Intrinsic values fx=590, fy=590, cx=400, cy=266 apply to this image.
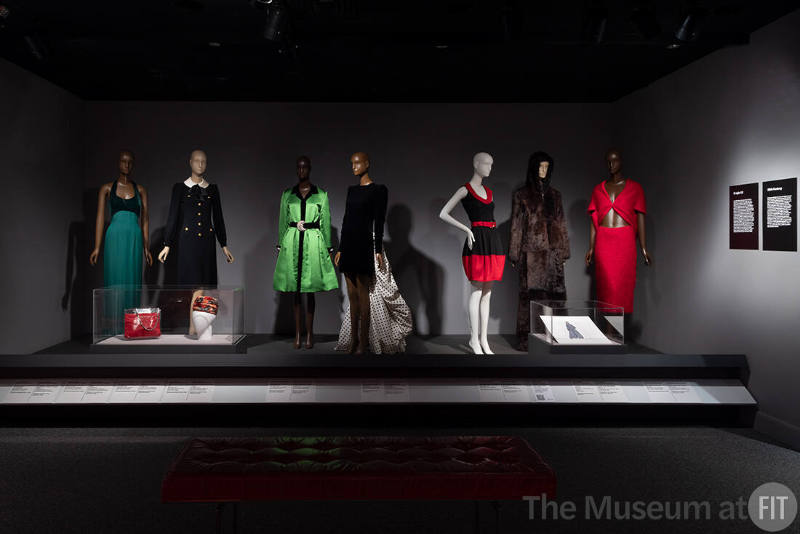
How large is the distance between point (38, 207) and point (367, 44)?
333cm

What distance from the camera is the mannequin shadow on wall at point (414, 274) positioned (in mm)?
6172

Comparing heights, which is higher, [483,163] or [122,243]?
[483,163]

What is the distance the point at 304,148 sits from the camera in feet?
20.3

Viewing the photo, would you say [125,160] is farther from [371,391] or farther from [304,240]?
[371,391]

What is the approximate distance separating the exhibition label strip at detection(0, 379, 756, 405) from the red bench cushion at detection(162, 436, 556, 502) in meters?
1.75

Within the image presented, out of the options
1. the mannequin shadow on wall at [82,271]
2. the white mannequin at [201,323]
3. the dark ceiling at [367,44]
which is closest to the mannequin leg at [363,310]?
the white mannequin at [201,323]

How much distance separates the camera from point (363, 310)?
4734 mm

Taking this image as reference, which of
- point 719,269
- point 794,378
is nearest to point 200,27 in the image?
point 719,269

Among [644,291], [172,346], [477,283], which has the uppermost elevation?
[477,283]

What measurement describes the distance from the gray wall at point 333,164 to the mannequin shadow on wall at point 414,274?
1 centimetres

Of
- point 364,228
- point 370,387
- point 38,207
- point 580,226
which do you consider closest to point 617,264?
point 580,226

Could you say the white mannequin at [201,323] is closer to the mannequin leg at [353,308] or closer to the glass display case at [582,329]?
the mannequin leg at [353,308]

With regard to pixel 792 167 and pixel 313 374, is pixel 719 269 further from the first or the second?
pixel 313 374

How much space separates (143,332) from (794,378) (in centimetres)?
440
